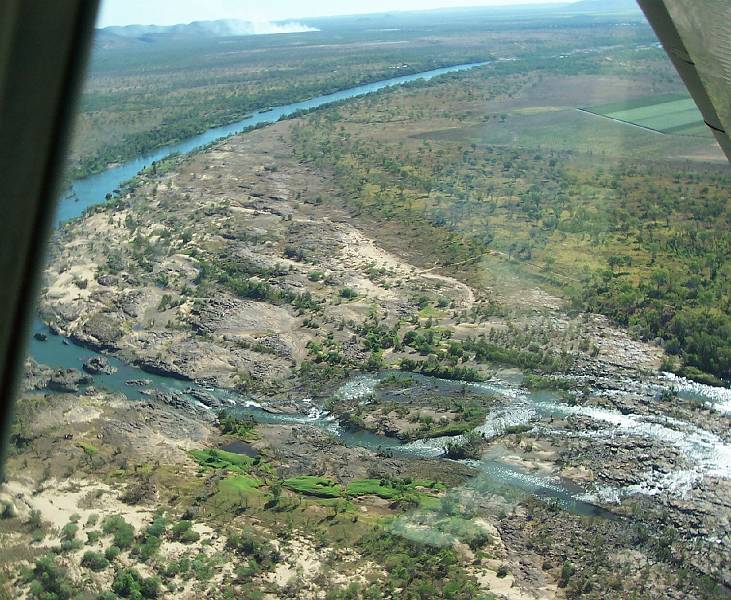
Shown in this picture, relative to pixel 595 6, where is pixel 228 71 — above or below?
below

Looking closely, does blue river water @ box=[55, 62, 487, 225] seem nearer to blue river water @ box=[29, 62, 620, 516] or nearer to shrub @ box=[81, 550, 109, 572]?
blue river water @ box=[29, 62, 620, 516]

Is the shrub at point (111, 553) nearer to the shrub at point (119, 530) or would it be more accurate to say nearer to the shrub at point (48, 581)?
the shrub at point (119, 530)

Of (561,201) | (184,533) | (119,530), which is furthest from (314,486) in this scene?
(561,201)

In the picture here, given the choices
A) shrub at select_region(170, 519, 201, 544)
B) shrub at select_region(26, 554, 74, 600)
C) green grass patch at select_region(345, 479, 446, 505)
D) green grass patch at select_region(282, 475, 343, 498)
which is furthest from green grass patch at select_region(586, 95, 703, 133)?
shrub at select_region(26, 554, 74, 600)

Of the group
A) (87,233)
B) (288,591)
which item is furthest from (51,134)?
(87,233)

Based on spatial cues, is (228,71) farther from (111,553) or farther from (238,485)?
(111,553)
